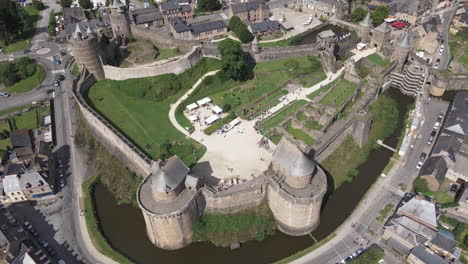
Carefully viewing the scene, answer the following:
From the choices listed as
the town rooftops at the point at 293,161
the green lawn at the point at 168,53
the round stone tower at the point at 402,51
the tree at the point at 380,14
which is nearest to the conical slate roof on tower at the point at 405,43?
the round stone tower at the point at 402,51

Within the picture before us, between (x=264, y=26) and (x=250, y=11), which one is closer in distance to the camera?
(x=264, y=26)

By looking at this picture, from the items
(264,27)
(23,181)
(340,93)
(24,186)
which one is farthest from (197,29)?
(24,186)

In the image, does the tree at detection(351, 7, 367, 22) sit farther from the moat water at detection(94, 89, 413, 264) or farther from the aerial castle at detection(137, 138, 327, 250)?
the aerial castle at detection(137, 138, 327, 250)

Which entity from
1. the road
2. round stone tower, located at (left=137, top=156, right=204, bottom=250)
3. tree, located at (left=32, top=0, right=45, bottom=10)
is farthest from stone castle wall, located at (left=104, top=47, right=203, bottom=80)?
tree, located at (left=32, top=0, right=45, bottom=10)

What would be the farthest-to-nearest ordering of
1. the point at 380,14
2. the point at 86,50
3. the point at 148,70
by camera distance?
the point at 380,14, the point at 148,70, the point at 86,50

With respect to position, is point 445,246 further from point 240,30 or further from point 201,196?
point 240,30

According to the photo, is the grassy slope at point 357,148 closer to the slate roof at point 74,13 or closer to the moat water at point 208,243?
the moat water at point 208,243

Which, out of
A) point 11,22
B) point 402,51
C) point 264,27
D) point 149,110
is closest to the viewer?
point 149,110
